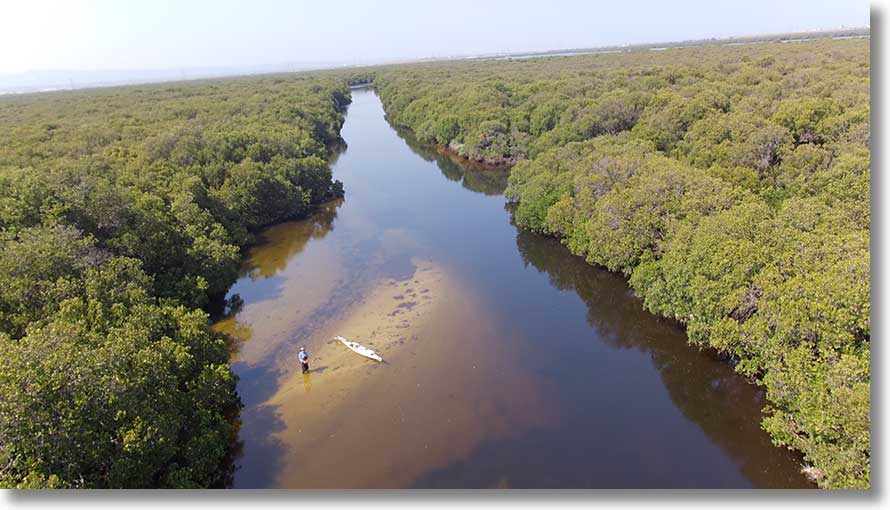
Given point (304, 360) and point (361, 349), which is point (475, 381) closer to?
point (361, 349)

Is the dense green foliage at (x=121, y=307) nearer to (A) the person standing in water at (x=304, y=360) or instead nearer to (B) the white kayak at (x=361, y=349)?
(A) the person standing in water at (x=304, y=360)

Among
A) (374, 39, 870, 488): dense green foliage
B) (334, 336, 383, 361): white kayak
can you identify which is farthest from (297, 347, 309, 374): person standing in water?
(374, 39, 870, 488): dense green foliage

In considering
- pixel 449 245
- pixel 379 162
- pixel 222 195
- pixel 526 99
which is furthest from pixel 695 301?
pixel 526 99

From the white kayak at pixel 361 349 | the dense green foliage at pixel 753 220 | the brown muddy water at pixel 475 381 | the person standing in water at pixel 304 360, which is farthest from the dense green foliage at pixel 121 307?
the dense green foliage at pixel 753 220

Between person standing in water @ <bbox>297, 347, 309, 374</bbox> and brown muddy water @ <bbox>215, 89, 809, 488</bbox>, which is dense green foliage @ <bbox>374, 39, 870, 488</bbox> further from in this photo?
person standing in water @ <bbox>297, 347, 309, 374</bbox>

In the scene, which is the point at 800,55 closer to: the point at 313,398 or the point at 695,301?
the point at 695,301

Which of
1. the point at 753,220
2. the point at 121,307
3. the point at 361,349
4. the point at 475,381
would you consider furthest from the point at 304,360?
the point at 753,220

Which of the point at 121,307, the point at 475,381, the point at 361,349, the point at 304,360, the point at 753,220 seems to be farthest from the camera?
the point at 361,349
